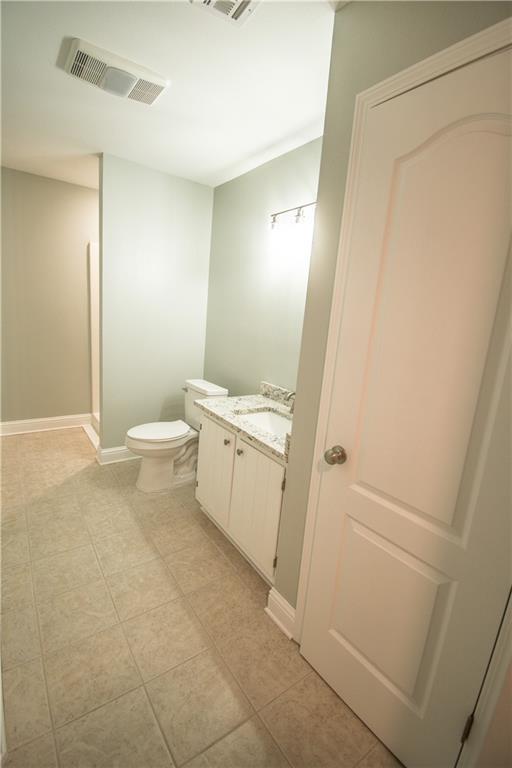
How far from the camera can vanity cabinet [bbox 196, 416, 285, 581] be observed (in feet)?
5.46

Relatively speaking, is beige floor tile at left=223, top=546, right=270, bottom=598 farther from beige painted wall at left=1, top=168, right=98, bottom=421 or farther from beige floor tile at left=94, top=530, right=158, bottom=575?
beige painted wall at left=1, top=168, right=98, bottom=421

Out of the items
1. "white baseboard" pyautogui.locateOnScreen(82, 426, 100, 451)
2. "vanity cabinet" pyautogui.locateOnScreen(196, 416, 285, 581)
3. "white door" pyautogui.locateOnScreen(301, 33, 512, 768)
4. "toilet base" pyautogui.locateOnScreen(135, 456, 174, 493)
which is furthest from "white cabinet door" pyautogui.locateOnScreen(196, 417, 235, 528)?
"white baseboard" pyautogui.locateOnScreen(82, 426, 100, 451)

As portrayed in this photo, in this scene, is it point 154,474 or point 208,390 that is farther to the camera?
point 208,390

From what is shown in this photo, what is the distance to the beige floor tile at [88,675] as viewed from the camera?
1.21 meters

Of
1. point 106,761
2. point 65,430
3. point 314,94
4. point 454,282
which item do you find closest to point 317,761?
point 106,761

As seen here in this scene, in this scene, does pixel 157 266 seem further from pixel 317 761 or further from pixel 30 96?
pixel 317 761

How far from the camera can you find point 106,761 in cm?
106

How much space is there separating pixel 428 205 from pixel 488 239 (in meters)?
0.20

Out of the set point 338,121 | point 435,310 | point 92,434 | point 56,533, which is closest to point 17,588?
point 56,533

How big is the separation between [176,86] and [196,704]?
280 centimetres

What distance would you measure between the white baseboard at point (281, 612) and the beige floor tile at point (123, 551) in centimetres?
76

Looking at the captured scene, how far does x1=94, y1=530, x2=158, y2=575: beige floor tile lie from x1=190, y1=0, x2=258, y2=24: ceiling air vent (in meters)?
2.58

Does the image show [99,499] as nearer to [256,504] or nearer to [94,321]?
[256,504]

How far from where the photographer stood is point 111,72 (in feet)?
5.41
